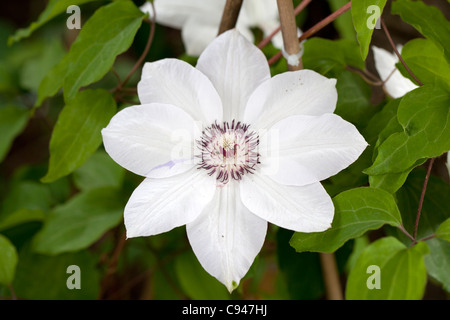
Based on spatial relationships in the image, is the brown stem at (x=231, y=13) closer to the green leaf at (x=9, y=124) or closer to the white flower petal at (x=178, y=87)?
the white flower petal at (x=178, y=87)

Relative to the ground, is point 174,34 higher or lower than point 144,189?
higher

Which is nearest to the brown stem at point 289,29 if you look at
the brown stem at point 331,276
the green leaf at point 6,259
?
the brown stem at point 331,276

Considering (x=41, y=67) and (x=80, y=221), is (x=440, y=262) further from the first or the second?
(x=41, y=67)

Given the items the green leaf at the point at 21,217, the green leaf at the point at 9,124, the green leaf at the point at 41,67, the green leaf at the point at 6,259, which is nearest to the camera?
the green leaf at the point at 6,259

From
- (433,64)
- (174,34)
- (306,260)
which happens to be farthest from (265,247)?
(174,34)

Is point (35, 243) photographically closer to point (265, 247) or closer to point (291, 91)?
point (265, 247)

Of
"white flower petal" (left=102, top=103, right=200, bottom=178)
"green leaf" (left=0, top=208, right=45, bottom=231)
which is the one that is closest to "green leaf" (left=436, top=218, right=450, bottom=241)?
"white flower petal" (left=102, top=103, right=200, bottom=178)

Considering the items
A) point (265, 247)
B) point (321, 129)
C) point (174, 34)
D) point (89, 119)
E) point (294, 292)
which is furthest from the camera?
point (174, 34)
